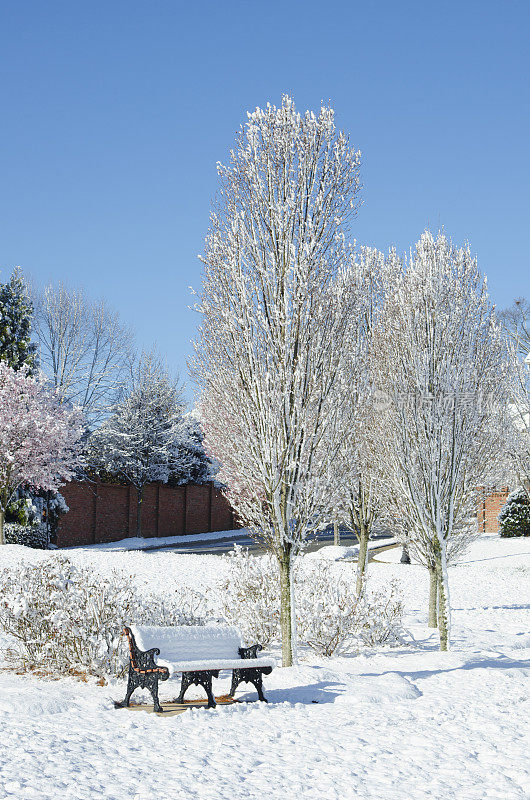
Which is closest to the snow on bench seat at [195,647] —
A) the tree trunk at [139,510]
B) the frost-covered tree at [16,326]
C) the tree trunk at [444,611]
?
the tree trunk at [444,611]

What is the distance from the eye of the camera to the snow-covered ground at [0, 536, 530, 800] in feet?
14.3

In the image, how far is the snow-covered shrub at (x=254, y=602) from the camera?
379 inches

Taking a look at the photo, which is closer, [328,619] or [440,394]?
[328,619]

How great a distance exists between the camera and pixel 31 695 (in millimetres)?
6754

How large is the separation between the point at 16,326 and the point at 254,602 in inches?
800

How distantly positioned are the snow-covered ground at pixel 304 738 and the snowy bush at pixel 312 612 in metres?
0.36

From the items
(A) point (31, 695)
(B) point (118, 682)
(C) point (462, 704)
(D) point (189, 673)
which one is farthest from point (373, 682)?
(A) point (31, 695)

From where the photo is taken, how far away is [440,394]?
9.46m

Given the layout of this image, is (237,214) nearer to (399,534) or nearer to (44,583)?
(44,583)

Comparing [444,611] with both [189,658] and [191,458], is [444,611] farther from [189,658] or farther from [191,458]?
[191,458]

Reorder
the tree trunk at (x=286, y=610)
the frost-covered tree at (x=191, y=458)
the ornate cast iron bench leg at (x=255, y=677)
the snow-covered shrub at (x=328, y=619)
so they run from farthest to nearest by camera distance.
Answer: the frost-covered tree at (x=191, y=458) → the snow-covered shrub at (x=328, y=619) → the tree trunk at (x=286, y=610) → the ornate cast iron bench leg at (x=255, y=677)

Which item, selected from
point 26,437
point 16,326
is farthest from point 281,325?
point 16,326

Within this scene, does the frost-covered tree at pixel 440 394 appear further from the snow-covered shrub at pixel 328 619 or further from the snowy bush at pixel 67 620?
the snowy bush at pixel 67 620

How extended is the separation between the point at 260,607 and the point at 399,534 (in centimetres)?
306
